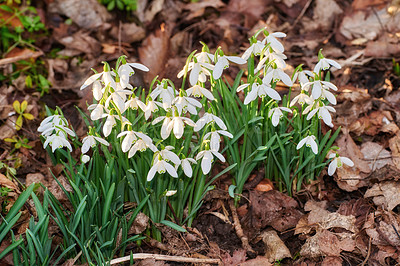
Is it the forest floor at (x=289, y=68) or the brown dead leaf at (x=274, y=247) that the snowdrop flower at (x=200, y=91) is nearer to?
the forest floor at (x=289, y=68)

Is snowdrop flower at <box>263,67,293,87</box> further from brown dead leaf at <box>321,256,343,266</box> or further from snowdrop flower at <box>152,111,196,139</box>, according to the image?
brown dead leaf at <box>321,256,343,266</box>

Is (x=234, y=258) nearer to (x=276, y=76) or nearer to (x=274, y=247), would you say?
(x=274, y=247)

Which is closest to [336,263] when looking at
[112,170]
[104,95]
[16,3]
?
[112,170]

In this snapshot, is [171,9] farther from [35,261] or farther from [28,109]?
[35,261]

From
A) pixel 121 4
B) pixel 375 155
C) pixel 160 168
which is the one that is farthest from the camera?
pixel 121 4

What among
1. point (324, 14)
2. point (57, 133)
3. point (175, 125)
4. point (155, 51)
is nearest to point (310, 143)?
point (175, 125)

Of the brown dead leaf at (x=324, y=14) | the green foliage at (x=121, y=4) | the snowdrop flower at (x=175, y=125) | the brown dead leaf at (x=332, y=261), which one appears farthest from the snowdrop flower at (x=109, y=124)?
the brown dead leaf at (x=324, y=14)

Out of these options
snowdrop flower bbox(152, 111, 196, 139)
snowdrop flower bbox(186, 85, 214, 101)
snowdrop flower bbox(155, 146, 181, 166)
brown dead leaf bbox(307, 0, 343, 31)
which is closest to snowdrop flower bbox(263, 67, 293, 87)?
snowdrop flower bbox(186, 85, 214, 101)
